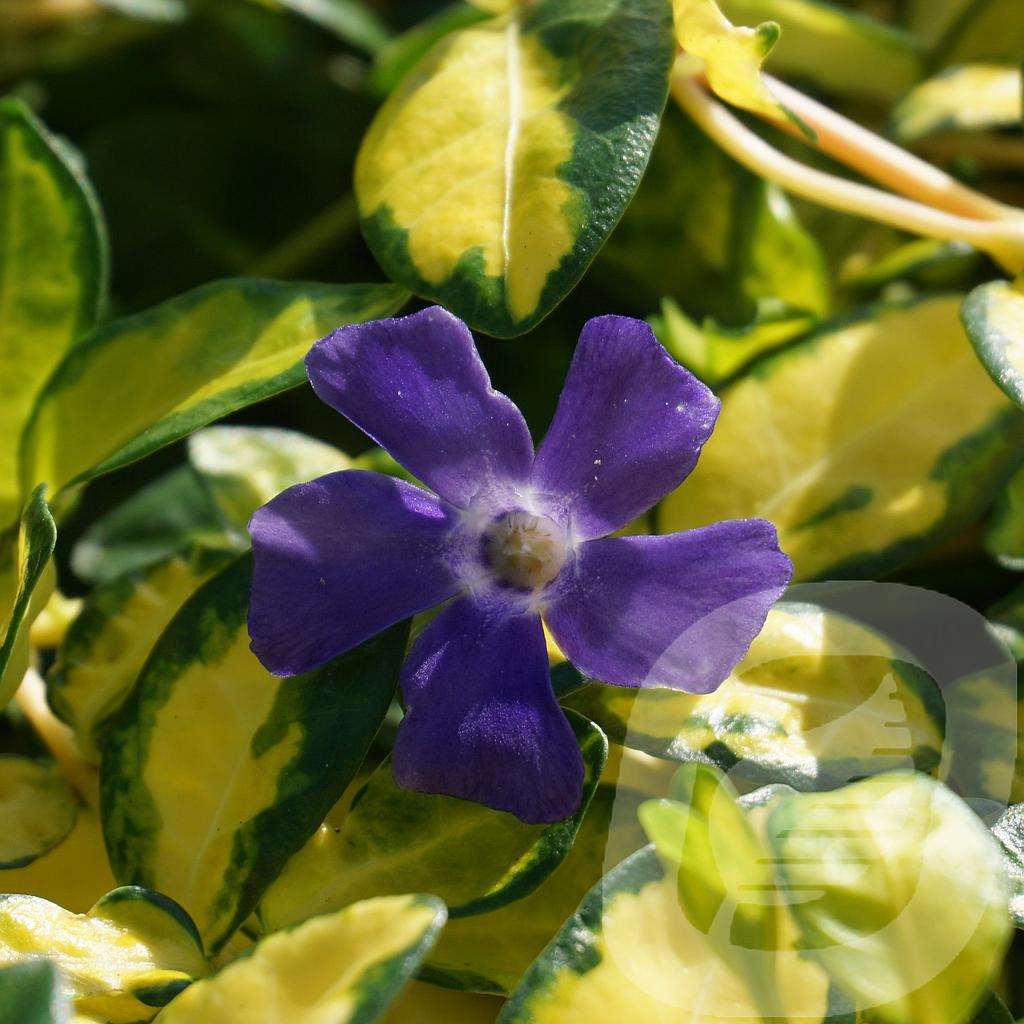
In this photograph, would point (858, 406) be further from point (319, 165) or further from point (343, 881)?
point (319, 165)

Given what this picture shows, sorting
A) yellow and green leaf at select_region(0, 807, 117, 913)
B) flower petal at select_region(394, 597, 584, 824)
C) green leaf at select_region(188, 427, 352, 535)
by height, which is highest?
flower petal at select_region(394, 597, 584, 824)

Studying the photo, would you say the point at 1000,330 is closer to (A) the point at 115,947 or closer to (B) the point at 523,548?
(B) the point at 523,548

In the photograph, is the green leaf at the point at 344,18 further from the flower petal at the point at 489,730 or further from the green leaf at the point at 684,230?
the flower petal at the point at 489,730

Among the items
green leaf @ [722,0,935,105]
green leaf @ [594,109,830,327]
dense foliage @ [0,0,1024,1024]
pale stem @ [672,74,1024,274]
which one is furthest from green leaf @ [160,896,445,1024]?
green leaf @ [722,0,935,105]

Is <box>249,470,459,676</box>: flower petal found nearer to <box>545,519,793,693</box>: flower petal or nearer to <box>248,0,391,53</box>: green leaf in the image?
<box>545,519,793,693</box>: flower petal

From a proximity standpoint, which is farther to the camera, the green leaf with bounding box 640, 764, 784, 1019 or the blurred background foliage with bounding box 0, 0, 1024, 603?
the blurred background foliage with bounding box 0, 0, 1024, 603

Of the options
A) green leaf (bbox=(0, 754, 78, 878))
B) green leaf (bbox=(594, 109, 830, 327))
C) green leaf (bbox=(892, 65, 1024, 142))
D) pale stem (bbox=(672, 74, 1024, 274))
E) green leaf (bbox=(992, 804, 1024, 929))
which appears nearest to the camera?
green leaf (bbox=(992, 804, 1024, 929))

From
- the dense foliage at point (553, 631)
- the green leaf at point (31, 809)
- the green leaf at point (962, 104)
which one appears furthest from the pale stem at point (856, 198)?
the green leaf at point (31, 809)

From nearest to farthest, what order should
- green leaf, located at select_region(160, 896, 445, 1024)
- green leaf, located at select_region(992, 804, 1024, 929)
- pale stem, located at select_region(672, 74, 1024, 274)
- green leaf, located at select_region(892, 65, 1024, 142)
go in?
green leaf, located at select_region(160, 896, 445, 1024)
green leaf, located at select_region(992, 804, 1024, 929)
pale stem, located at select_region(672, 74, 1024, 274)
green leaf, located at select_region(892, 65, 1024, 142)
